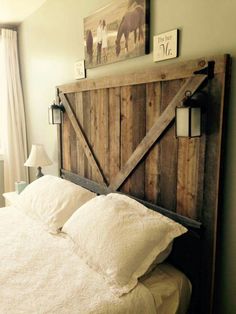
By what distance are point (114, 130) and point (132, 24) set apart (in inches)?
27.0

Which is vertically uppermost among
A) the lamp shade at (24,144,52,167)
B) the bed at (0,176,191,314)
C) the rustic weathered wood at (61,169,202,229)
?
the lamp shade at (24,144,52,167)

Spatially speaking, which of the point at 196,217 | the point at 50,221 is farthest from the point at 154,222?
the point at 50,221

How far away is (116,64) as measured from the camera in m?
1.89

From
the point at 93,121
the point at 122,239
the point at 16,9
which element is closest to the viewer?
the point at 122,239

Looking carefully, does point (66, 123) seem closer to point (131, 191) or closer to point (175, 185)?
point (131, 191)

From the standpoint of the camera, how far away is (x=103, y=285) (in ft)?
4.17

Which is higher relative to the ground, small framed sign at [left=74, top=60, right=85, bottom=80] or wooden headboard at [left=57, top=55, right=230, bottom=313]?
small framed sign at [left=74, top=60, right=85, bottom=80]

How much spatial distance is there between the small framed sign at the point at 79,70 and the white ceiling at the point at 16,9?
98cm

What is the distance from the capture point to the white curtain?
11.3 ft

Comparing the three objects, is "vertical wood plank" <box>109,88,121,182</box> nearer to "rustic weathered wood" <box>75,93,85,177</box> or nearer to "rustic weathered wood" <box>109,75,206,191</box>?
"rustic weathered wood" <box>109,75,206,191</box>

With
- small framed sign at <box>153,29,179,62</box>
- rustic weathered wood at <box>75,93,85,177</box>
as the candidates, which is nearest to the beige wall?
small framed sign at <box>153,29,179,62</box>

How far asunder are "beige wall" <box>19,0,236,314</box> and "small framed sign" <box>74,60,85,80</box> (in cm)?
7

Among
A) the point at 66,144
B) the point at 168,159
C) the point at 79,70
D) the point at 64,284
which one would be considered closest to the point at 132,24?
the point at 79,70

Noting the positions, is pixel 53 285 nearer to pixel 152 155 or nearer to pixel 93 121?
pixel 152 155
